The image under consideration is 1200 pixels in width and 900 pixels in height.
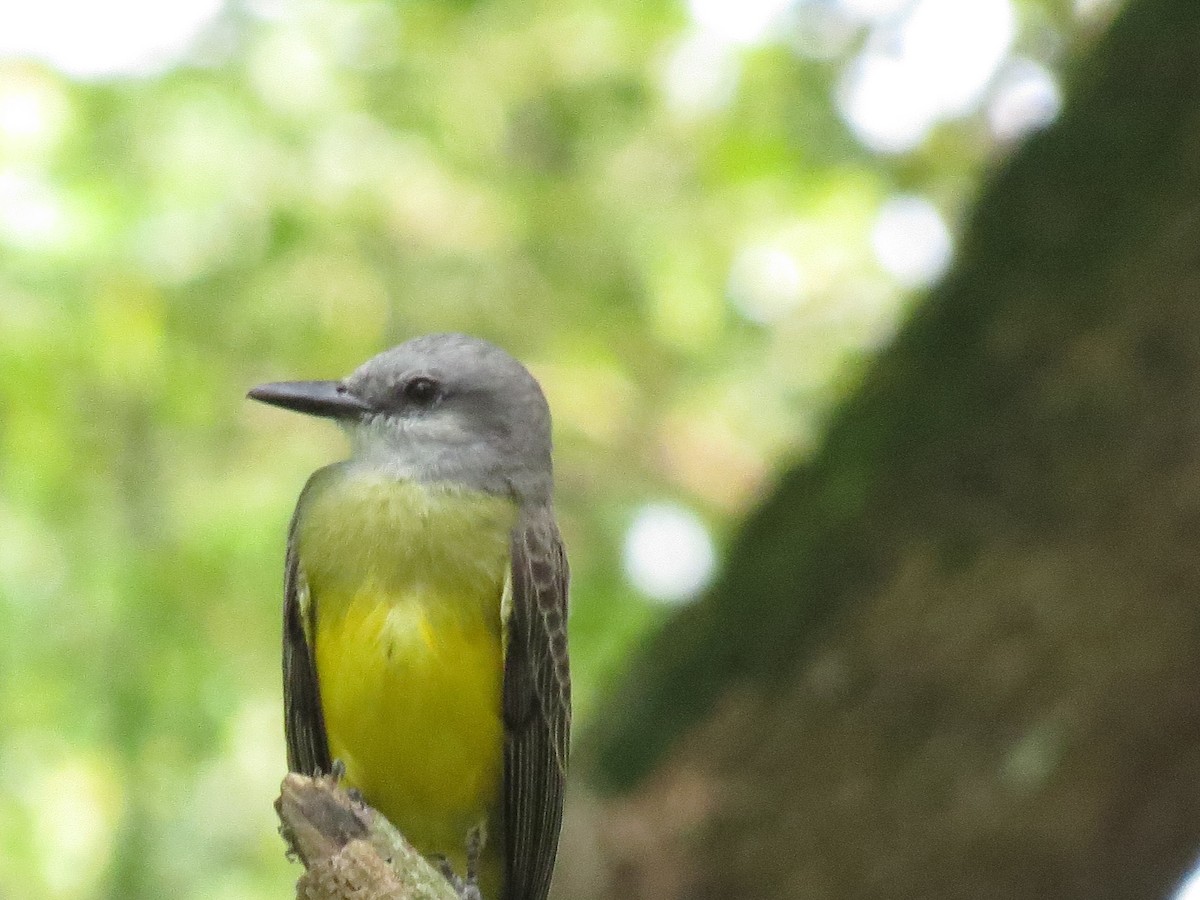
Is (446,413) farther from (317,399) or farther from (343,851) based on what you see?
(343,851)

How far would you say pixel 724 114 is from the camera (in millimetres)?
9773

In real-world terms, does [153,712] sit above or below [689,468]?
below

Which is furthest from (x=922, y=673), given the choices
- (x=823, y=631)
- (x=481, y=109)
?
(x=481, y=109)

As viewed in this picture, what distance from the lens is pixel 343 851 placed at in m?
3.38

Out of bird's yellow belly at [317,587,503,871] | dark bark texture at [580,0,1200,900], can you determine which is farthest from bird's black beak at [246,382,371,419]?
dark bark texture at [580,0,1200,900]

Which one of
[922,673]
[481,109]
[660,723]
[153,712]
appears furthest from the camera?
[481,109]

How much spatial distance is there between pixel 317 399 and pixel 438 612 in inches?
28.4

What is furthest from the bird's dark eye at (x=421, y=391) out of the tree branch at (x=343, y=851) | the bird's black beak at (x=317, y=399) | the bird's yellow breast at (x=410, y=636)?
the tree branch at (x=343, y=851)

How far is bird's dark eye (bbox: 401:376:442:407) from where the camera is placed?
4.61 metres

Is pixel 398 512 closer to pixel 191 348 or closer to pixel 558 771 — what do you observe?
pixel 558 771

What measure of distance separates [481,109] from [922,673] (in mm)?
5026

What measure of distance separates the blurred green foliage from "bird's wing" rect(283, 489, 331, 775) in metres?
2.79

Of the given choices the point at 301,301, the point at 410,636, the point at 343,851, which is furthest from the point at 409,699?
the point at 301,301

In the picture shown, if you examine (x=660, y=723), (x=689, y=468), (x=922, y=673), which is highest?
(x=689, y=468)
